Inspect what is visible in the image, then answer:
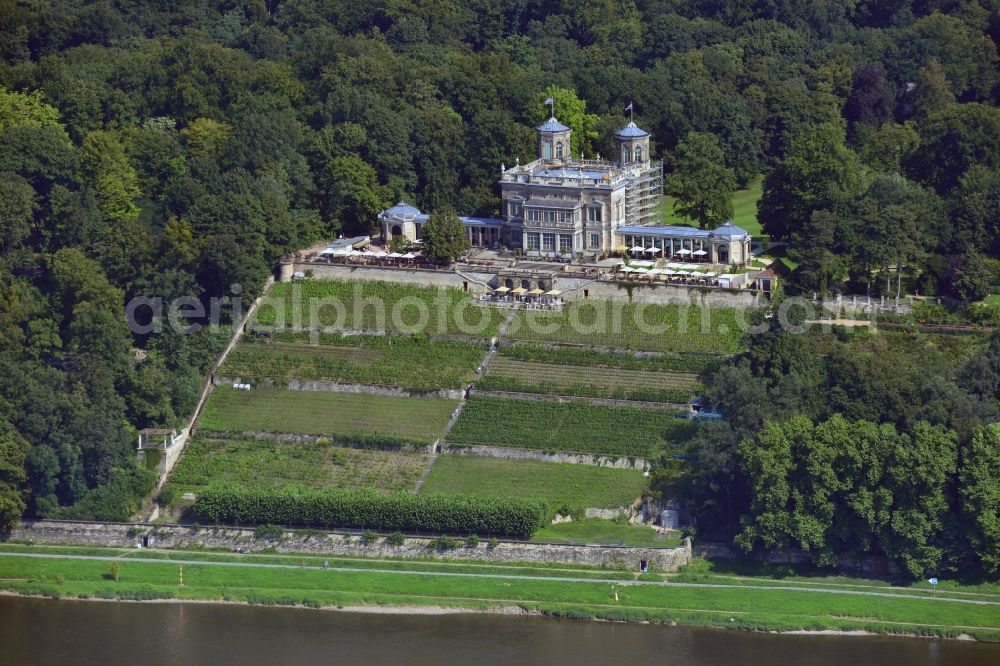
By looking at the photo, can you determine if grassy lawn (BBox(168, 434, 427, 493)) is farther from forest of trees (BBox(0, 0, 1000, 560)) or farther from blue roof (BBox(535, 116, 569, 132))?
blue roof (BBox(535, 116, 569, 132))

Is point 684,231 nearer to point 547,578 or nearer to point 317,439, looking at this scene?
point 317,439

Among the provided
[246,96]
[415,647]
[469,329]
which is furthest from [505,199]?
[415,647]

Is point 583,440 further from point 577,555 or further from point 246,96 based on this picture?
point 246,96

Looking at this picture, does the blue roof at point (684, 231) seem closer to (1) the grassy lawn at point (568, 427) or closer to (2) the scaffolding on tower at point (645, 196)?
(2) the scaffolding on tower at point (645, 196)

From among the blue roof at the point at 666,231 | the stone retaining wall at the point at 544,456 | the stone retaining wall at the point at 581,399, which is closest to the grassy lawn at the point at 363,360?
the stone retaining wall at the point at 581,399

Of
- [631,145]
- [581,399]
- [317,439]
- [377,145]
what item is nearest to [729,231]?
[631,145]
